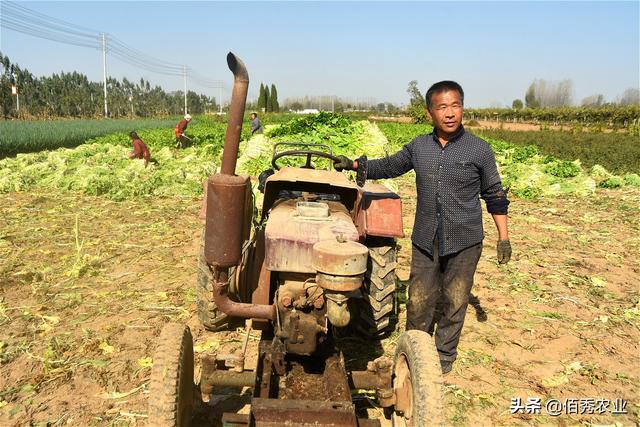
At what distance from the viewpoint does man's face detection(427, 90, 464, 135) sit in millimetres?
3211

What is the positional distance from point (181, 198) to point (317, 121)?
4.79 meters

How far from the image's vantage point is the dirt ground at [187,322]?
3.48 m

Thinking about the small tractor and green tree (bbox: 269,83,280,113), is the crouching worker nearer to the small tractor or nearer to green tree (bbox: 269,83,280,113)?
the small tractor

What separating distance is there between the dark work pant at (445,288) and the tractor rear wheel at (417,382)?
0.85 meters

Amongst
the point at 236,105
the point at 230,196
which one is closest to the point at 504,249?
the point at 230,196

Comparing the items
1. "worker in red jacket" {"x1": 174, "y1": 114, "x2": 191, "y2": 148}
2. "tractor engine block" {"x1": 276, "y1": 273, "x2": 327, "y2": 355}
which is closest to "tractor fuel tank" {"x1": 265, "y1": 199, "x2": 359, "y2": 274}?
"tractor engine block" {"x1": 276, "y1": 273, "x2": 327, "y2": 355}

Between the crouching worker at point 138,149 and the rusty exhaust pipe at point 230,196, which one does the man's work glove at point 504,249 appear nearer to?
the rusty exhaust pipe at point 230,196

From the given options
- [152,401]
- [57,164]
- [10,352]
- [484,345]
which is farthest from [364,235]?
[57,164]

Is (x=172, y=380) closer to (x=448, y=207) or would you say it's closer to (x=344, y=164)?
(x=344, y=164)

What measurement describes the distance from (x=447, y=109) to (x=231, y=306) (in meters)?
1.98

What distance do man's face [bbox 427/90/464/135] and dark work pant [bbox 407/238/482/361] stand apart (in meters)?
0.89

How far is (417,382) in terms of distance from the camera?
2.49 metres

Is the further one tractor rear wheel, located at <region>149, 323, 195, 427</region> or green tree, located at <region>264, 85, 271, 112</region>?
green tree, located at <region>264, 85, 271, 112</region>

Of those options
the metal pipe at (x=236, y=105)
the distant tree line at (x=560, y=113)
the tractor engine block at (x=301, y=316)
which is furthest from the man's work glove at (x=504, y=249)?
the distant tree line at (x=560, y=113)
